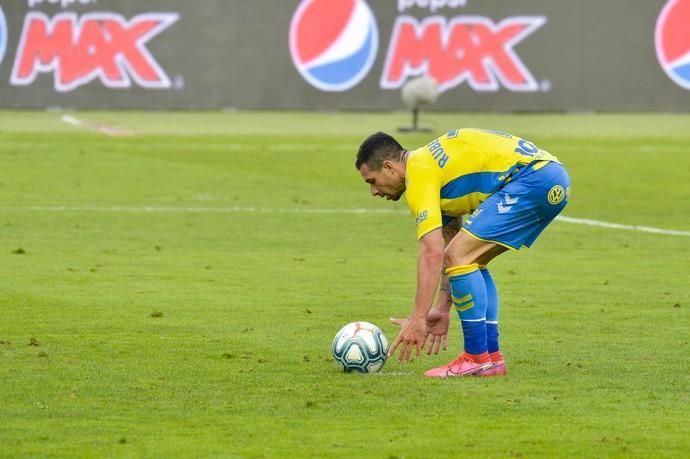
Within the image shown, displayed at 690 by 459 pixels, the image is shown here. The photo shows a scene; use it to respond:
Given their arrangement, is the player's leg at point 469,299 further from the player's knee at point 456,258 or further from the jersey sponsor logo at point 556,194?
the jersey sponsor logo at point 556,194

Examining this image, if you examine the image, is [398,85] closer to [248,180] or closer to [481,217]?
[248,180]

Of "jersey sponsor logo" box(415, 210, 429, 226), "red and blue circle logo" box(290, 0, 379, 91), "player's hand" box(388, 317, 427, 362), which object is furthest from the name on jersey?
"red and blue circle logo" box(290, 0, 379, 91)

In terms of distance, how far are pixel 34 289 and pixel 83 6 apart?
80.8ft

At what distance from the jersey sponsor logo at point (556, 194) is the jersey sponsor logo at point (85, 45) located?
1147 inches

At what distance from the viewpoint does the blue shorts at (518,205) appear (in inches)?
418

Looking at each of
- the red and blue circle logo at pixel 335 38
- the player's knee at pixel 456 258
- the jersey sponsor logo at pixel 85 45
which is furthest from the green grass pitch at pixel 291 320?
the red and blue circle logo at pixel 335 38

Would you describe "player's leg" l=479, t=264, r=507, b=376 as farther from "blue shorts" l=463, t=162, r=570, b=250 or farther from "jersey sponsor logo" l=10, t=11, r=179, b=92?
"jersey sponsor logo" l=10, t=11, r=179, b=92

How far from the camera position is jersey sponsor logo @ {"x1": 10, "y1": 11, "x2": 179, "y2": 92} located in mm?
38531

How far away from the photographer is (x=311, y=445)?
8.48 meters

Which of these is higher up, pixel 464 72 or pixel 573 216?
pixel 573 216

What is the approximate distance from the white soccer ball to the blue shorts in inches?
40.1

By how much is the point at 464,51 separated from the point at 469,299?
28202 millimetres

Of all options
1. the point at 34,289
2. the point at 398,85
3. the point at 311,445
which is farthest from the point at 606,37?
the point at 311,445

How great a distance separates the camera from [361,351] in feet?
35.0
